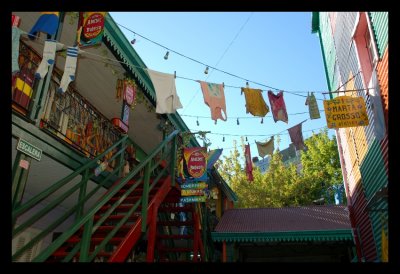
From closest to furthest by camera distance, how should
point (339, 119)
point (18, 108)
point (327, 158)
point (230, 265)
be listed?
point (230, 265), point (18, 108), point (339, 119), point (327, 158)

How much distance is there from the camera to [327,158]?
2964cm

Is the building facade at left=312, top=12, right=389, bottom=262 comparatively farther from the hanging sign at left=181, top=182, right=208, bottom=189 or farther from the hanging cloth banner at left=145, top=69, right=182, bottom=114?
the hanging sign at left=181, top=182, right=208, bottom=189

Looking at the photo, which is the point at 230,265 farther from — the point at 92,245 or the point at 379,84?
the point at 379,84

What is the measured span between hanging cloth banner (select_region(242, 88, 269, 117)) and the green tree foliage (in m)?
20.5

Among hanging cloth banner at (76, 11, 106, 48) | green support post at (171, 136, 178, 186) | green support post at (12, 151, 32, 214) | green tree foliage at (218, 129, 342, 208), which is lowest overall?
green support post at (12, 151, 32, 214)

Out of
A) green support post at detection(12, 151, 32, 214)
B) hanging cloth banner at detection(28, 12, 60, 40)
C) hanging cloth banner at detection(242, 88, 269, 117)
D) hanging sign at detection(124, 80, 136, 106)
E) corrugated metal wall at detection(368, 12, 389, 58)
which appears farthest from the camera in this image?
hanging sign at detection(124, 80, 136, 106)

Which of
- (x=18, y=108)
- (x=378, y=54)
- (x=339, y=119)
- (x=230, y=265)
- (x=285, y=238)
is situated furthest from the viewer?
(x=285, y=238)

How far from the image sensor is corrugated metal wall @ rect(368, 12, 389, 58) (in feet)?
21.1

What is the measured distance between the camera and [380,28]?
6.68 metres

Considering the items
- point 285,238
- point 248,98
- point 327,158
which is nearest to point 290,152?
point 327,158

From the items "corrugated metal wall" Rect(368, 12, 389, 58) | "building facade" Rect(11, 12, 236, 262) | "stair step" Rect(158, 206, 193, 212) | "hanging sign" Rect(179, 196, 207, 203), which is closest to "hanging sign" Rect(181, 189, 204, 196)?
"hanging sign" Rect(179, 196, 207, 203)

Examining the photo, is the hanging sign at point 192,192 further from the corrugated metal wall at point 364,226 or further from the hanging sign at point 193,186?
the corrugated metal wall at point 364,226

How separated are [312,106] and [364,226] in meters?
3.81

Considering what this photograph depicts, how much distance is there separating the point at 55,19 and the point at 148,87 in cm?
442
